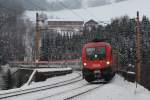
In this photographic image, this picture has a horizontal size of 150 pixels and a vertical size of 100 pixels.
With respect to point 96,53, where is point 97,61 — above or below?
below

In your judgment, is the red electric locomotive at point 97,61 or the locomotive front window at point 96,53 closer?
the red electric locomotive at point 97,61

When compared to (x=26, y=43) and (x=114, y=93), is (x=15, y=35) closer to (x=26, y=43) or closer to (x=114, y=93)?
(x=26, y=43)

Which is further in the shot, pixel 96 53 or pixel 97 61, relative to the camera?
pixel 96 53

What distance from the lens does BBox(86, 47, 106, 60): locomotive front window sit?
31469mm

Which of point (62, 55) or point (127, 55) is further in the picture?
point (62, 55)

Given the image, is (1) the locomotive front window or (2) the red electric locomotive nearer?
(2) the red electric locomotive

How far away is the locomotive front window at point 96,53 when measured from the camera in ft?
103

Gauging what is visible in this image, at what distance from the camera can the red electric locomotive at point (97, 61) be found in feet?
102

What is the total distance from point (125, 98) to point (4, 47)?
282 feet

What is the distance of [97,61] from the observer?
31344mm

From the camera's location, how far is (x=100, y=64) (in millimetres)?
31188

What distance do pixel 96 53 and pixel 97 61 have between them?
2.10ft

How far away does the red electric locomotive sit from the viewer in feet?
102

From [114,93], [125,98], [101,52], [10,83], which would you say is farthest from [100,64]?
[10,83]
